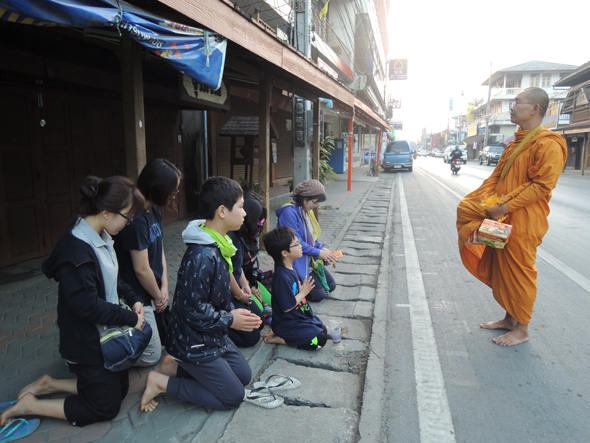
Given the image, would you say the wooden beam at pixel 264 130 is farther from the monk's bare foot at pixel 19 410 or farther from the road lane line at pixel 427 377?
the monk's bare foot at pixel 19 410

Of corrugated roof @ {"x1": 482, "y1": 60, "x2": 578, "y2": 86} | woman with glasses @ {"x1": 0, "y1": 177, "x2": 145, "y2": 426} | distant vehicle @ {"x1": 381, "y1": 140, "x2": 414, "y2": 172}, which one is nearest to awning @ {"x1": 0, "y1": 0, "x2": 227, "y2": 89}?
woman with glasses @ {"x1": 0, "y1": 177, "x2": 145, "y2": 426}

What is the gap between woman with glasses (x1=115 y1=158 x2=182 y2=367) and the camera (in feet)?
9.09

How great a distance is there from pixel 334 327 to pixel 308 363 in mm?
386

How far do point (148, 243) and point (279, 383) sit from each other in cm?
139

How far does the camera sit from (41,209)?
5465mm

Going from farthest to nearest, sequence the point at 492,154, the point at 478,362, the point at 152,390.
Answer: the point at 492,154 < the point at 478,362 < the point at 152,390

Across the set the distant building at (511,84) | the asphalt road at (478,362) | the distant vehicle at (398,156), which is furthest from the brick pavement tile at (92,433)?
the distant building at (511,84)

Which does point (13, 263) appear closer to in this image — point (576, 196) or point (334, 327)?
point (334, 327)

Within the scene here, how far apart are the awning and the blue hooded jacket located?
142cm

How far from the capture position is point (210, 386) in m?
2.42

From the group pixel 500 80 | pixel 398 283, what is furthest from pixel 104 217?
pixel 500 80

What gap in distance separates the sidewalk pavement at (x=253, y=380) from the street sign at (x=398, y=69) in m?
44.6

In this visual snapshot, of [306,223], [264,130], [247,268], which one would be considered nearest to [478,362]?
[306,223]

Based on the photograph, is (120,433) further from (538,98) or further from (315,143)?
(315,143)
